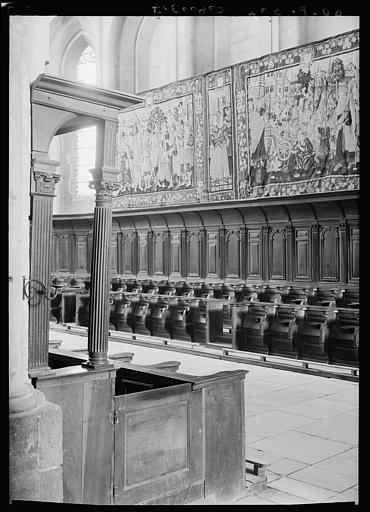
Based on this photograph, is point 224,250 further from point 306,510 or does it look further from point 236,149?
point 306,510

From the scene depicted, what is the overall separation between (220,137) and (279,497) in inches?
431

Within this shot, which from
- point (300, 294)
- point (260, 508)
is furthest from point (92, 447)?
point (300, 294)

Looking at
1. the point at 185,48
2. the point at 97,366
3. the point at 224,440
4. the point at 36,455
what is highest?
the point at 185,48

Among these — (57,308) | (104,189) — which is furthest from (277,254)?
(104,189)

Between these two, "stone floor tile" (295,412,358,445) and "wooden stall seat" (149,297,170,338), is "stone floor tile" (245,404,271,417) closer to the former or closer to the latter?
"stone floor tile" (295,412,358,445)

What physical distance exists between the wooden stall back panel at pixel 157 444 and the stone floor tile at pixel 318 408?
2.25m

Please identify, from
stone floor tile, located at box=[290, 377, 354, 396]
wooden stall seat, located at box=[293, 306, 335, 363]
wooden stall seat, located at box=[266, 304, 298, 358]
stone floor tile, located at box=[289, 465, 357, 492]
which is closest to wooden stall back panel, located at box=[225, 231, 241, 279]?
wooden stall seat, located at box=[266, 304, 298, 358]

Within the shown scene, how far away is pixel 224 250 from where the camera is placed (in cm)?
1351

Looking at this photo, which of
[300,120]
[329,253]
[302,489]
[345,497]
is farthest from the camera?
[300,120]

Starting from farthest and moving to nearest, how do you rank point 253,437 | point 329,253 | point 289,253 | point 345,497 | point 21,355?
1. point 289,253
2. point 329,253
3. point 253,437
4. point 345,497
5. point 21,355

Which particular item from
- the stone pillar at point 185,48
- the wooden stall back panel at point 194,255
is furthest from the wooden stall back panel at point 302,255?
the stone pillar at point 185,48

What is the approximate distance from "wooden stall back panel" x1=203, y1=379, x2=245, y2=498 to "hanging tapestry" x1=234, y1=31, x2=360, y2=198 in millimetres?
8044

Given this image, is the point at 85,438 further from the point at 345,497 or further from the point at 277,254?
the point at 277,254

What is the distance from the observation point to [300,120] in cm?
1215
